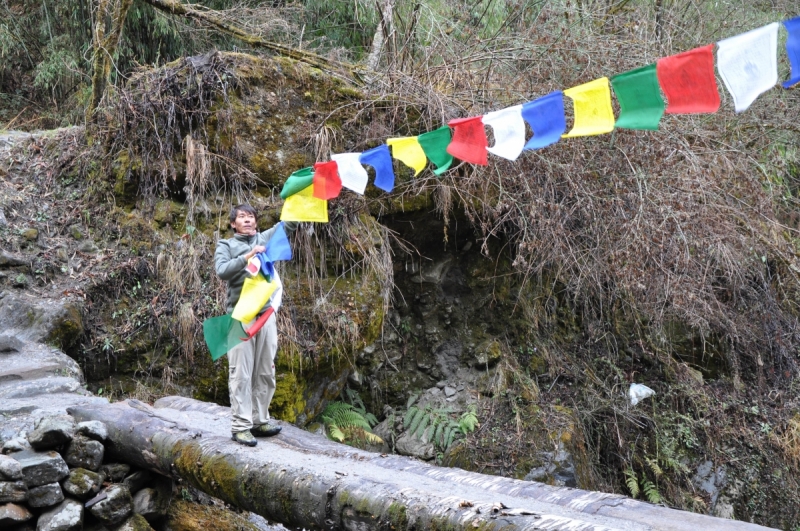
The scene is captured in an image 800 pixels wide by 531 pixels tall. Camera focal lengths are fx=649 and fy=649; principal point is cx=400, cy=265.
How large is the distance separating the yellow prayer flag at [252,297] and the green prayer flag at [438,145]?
145 centimetres

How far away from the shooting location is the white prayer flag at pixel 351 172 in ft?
15.5

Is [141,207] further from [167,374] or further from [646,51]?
[646,51]

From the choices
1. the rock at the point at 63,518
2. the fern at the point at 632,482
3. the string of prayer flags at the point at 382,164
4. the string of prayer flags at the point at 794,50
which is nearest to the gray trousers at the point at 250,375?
the rock at the point at 63,518

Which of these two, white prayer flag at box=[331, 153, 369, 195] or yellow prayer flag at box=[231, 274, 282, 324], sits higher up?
white prayer flag at box=[331, 153, 369, 195]

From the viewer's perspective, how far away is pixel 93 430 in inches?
167

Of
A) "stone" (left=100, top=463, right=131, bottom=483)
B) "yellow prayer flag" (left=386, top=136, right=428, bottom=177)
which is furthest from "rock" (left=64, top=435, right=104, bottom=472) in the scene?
"yellow prayer flag" (left=386, top=136, right=428, bottom=177)

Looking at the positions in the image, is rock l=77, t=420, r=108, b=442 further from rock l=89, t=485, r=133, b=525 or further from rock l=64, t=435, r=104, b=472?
rock l=89, t=485, r=133, b=525

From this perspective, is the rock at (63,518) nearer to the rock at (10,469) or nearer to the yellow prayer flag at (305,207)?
the rock at (10,469)

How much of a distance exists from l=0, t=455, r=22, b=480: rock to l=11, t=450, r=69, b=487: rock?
0.05 metres

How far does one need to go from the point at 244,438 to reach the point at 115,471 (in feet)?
3.35

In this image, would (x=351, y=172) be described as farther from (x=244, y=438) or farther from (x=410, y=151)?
(x=244, y=438)

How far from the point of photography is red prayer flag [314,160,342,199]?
4777mm

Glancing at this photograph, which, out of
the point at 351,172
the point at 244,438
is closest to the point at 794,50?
the point at 351,172

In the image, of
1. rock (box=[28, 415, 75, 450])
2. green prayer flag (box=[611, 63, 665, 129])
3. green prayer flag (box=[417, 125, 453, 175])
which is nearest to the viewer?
green prayer flag (box=[611, 63, 665, 129])
